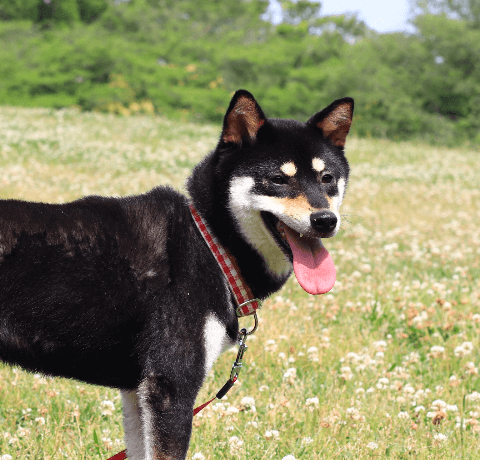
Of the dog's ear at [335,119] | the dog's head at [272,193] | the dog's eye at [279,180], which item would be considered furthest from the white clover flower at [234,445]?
the dog's ear at [335,119]

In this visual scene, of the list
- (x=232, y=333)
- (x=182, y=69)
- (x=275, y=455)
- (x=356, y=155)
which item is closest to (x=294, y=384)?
(x=275, y=455)

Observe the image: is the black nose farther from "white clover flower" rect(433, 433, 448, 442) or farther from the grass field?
"white clover flower" rect(433, 433, 448, 442)

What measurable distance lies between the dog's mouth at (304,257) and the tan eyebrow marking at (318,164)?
1.23 ft

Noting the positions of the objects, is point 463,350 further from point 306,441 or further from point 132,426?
point 132,426

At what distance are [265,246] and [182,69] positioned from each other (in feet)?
109

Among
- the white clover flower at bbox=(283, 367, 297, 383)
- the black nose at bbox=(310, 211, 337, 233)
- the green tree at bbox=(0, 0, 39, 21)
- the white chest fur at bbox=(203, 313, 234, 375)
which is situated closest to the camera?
the white chest fur at bbox=(203, 313, 234, 375)

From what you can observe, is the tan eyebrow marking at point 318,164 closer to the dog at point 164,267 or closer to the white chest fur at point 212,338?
the dog at point 164,267

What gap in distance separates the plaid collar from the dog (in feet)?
0.11

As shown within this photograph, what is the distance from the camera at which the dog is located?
232 centimetres

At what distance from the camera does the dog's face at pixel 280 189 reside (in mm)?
2689

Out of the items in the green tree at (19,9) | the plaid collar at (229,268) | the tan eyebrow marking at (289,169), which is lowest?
the green tree at (19,9)

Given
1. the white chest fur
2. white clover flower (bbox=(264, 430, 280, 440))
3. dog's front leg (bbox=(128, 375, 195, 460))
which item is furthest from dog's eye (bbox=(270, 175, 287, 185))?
white clover flower (bbox=(264, 430, 280, 440))

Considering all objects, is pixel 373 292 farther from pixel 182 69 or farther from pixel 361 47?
pixel 361 47

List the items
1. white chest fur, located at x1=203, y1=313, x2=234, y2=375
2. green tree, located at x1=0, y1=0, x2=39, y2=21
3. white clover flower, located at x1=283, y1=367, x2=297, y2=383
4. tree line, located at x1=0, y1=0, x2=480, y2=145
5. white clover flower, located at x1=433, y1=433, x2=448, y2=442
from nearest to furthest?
white chest fur, located at x1=203, y1=313, x2=234, y2=375 → white clover flower, located at x1=433, y1=433, x2=448, y2=442 → white clover flower, located at x1=283, y1=367, x2=297, y2=383 → tree line, located at x1=0, y1=0, x2=480, y2=145 → green tree, located at x1=0, y1=0, x2=39, y2=21
